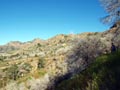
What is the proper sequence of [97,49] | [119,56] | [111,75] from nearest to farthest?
[111,75], [119,56], [97,49]

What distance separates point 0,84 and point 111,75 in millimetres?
127778

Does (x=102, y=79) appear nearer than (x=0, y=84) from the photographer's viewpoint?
A: Yes

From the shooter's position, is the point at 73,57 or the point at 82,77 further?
the point at 73,57

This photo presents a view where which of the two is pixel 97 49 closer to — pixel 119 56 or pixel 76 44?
pixel 76 44

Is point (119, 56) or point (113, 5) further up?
point (113, 5)

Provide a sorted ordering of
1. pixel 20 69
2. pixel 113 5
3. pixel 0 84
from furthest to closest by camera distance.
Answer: pixel 20 69, pixel 0 84, pixel 113 5

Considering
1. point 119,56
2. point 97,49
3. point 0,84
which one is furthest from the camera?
point 0,84

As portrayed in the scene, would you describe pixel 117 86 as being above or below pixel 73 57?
below

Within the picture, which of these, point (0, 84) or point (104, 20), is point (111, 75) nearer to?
point (104, 20)

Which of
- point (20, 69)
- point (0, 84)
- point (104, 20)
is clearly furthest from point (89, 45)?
point (20, 69)

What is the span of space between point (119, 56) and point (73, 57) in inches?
1704

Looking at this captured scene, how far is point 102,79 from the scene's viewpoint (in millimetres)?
4969

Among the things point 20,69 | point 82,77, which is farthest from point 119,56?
point 20,69

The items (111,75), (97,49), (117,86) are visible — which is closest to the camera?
(117,86)
